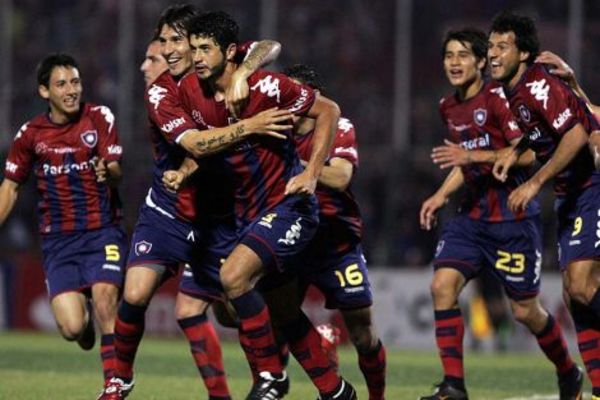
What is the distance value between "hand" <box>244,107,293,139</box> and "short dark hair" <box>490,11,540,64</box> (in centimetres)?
181

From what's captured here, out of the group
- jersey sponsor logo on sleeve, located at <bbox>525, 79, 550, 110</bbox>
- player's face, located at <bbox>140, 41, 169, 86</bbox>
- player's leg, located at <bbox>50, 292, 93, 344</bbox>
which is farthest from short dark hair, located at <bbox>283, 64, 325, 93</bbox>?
player's leg, located at <bbox>50, 292, 93, 344</bbox>

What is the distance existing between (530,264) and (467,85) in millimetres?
1297

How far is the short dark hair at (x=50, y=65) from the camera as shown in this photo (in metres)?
10.9

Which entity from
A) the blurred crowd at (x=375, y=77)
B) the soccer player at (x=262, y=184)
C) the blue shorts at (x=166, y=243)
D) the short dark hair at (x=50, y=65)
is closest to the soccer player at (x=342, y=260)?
the soccer player at (x=262, y=184)

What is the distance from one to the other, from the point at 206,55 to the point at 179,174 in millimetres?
708

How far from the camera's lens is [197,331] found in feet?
30.8

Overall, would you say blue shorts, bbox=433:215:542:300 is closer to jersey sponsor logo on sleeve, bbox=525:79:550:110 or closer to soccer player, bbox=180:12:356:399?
jersey sponsor logo on sleeve, bbox=525:79:550:110

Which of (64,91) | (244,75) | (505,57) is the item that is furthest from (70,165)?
(505,57)

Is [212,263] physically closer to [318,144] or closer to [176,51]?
[318,144]

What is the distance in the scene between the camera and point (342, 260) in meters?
9.41

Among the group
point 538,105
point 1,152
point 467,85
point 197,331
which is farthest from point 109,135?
point 1,152

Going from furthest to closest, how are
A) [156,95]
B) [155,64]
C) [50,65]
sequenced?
[50,65]
[155,64]
[156,95]

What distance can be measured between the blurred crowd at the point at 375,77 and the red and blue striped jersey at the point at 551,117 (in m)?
9.51

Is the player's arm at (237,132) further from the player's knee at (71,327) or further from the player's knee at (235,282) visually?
the player's knee at (71,327)
